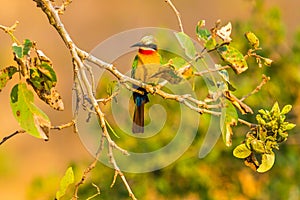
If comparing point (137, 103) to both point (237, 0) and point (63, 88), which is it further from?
point (237, 0)

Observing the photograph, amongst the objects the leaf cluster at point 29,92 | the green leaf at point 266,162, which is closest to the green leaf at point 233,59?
the green leaf at point 266,162

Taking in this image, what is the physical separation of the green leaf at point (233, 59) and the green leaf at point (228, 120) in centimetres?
6

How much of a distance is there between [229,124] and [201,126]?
127 centimetres

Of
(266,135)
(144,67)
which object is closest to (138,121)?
(144,67)

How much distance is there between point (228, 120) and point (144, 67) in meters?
0.13

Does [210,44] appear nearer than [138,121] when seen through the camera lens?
Yes

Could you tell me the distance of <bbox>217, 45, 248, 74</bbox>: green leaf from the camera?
0.95m

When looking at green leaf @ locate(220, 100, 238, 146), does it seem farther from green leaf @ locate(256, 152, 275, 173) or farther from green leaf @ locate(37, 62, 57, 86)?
green leaf @ locate(37, 62, 57, 86)

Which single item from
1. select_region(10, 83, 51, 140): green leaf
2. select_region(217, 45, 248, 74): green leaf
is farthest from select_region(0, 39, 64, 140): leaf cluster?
select_region(217, 45, 248, 74): green leaf

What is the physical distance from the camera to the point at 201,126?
2.25 metres

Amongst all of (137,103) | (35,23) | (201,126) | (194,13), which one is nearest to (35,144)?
(35,23)

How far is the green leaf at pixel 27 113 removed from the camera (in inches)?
36.6

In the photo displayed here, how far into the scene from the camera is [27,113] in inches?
37.0

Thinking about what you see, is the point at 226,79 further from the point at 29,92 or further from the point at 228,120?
the point at 29,92
